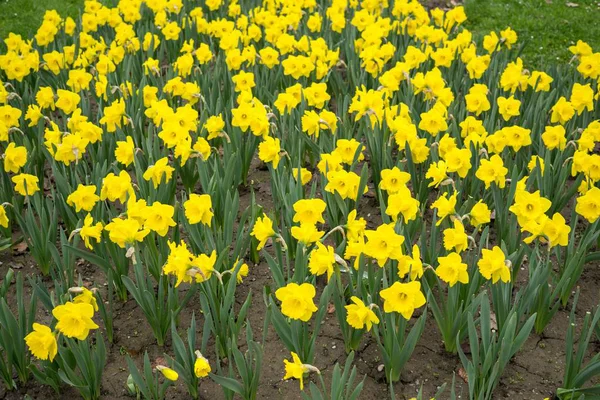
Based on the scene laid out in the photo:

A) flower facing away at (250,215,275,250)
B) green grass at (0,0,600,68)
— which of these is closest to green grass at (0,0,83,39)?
green grass at (0,0,600,68)

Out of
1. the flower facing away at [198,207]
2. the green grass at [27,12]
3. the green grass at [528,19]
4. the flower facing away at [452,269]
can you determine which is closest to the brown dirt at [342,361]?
the flower facing away at [452,269]

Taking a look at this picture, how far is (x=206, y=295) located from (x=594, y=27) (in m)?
6.00

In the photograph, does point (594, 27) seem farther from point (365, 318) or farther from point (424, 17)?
point (365, 318)

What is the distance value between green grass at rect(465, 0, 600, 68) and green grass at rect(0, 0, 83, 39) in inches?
176

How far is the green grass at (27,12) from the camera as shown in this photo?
23.0ft

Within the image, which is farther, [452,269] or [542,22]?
[542,22]

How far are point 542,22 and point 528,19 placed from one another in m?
0.16

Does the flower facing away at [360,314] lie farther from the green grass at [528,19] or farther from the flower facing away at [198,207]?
the green grass at [528,19]

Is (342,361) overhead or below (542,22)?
below

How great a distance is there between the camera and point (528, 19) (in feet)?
23.6

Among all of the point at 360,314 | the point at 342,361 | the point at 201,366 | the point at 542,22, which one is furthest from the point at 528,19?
the point at 201,366

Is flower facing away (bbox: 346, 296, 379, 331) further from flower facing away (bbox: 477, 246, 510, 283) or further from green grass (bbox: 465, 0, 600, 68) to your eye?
green grass (bbox: 465, 0, 600, 68)

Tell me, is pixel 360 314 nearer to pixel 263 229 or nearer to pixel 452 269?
pixel 452 269

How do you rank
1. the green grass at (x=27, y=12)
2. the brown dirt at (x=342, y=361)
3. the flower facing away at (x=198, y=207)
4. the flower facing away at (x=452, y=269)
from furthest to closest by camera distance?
the green grass at (x=27, y=12)
the flower facing away at (x=198, y=207)
the brown dirt at (x=342, y=361)
the flower facing away at (x=452, y=269)
